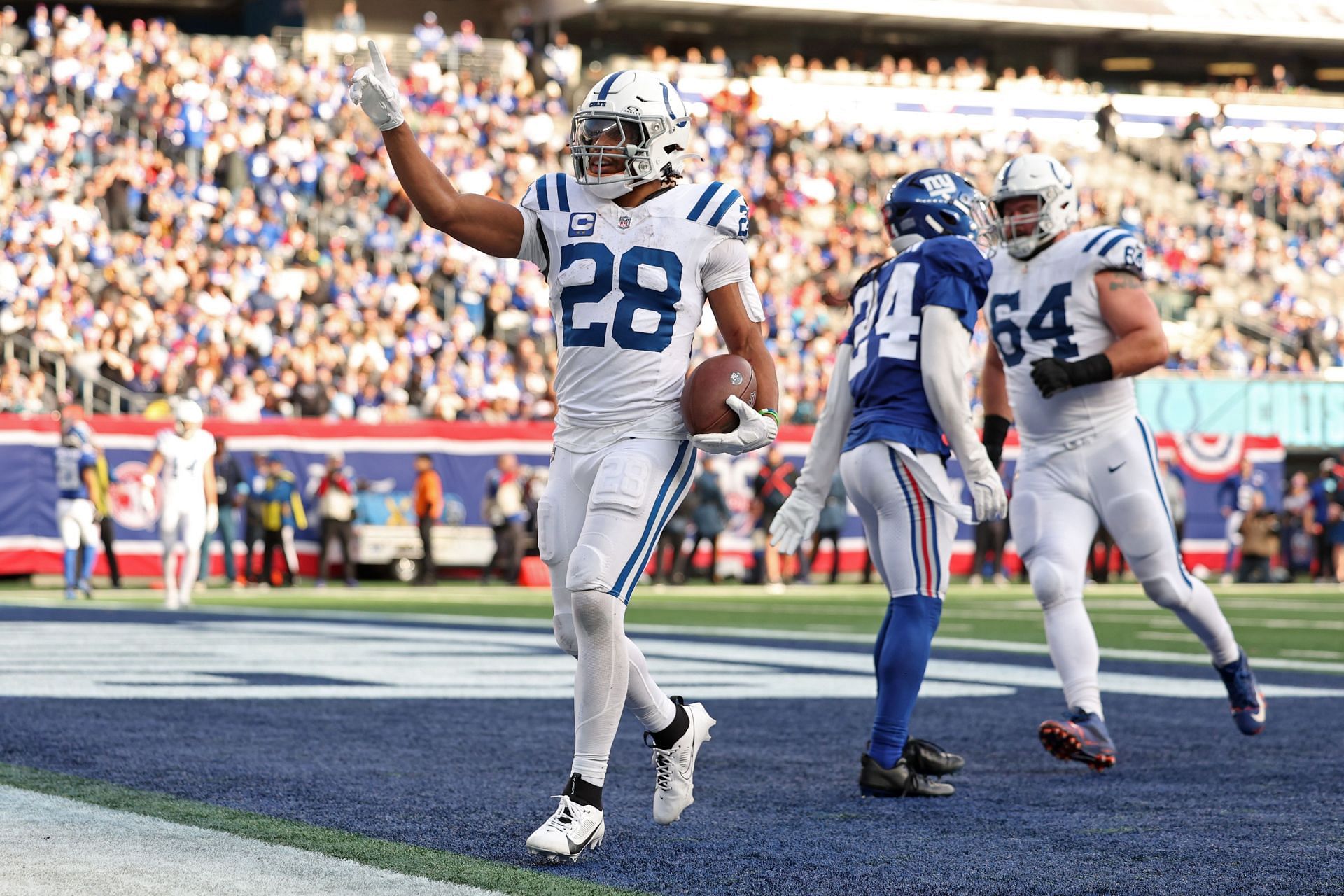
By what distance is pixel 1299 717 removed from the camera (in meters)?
7.20

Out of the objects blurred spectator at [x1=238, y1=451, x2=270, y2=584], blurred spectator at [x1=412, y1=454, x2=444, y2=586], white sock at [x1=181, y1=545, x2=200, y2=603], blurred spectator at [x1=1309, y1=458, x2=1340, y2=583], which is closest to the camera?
white sock at [x1=181, y1=545, x2=200, y2=603]

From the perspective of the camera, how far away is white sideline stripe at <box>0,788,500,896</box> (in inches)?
140

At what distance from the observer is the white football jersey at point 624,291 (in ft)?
14.9

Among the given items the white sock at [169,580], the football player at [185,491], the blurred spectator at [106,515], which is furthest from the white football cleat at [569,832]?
the blurred spectator at [106,515]

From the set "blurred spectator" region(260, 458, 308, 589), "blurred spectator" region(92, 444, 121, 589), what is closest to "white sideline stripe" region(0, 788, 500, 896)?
"blurred spectator" region(92, 444, 121, 589)

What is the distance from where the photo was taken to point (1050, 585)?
6.20 metres

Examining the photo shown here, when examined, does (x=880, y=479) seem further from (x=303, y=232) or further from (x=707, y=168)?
(x=707, y=168)

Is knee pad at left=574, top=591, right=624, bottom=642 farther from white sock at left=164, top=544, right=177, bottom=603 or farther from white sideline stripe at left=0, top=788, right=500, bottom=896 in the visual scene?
white sock at left=164, top=544, right=177, bottom=603

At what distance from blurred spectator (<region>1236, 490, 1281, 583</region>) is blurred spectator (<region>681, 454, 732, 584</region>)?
6.36 m

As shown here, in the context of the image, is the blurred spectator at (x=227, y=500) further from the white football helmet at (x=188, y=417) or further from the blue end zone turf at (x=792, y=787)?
the blue end zone turf at (x=792, y=787)

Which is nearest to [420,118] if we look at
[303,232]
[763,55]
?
[303,232]

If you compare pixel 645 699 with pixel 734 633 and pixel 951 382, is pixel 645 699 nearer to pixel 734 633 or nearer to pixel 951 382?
pixel 951 382

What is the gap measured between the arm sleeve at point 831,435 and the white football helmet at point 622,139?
1.42 metres

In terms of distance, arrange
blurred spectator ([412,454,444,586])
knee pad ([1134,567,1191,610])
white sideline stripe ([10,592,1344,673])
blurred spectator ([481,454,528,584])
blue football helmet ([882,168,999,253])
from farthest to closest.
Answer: blurred spectator ([481,454,528,584]) < blurred spectator ([412,454,444,586]) < white sideline stripe ([10,592,1344,673]) < knee pad ([1134,567,1191,610]) < blue football helmet ([882,168,999,253])
